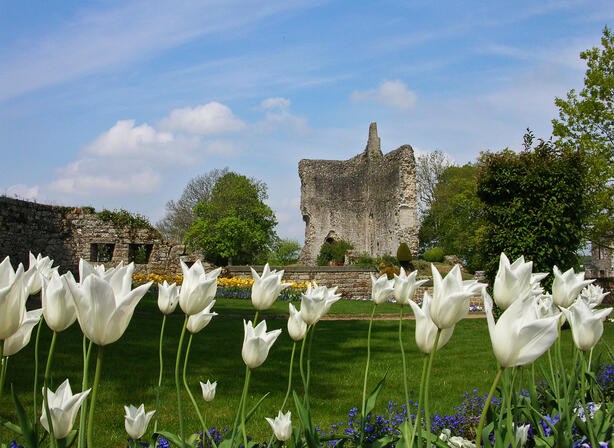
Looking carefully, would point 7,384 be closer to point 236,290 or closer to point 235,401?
point 235,401

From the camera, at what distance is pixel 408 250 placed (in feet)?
89.1

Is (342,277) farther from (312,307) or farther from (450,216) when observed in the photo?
(450,216)

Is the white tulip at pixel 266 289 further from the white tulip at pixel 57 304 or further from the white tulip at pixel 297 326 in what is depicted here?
the white tulip at pixel 57 304

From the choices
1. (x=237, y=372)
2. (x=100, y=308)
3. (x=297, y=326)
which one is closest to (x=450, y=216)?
(x=237, y=372)

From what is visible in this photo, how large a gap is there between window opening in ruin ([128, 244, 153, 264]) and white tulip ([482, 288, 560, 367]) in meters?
20.6

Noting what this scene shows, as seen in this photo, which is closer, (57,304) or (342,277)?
(57,304)

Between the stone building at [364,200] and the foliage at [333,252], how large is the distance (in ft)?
2.93

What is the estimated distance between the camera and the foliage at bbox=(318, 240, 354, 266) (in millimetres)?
31594

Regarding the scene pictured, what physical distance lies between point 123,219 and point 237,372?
1567cm

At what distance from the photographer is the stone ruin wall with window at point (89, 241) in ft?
58.0

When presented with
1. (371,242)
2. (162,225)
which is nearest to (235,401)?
(371,242)

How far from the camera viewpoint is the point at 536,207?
1047 centimetres

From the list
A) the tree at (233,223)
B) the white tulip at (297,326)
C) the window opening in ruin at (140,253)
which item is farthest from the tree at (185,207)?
the white tulip at (297,326)

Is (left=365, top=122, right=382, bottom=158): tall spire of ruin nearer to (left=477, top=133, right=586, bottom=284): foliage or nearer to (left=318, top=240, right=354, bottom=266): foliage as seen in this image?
(left=318, top=240, right=354, bottom=266): foliage
